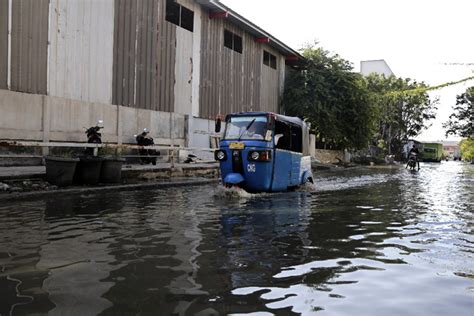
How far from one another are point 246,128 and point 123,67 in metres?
9.67

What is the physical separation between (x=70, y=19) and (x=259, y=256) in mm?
15242

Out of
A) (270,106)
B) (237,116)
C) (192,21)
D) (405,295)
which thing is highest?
(192,21)

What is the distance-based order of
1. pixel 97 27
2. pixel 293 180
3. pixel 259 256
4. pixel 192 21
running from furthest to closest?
pixel 192 21 → pixel 97 27 → pixel 293 180 → pixel 259 256

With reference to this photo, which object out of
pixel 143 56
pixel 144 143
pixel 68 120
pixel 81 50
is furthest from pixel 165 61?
pixel 68 120

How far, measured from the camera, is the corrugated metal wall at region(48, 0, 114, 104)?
1722 cm

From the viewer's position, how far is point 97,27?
62.2ft

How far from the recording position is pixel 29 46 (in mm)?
16062

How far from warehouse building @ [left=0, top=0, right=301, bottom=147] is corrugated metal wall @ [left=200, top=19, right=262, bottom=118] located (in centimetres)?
6

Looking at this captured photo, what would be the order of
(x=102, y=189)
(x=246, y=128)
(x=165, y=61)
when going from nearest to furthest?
1. (x=246, y=128)
2. (x=102, y=189)
3. (x=165, y=61)

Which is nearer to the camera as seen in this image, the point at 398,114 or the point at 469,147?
the point at 398,114

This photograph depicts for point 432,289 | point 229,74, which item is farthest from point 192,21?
point 432,289

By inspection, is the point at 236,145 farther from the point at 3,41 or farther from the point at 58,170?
the point at 3,41

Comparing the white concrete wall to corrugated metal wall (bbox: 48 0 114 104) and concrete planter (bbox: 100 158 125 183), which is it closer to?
corrugated metal wall (bbox: 48 0 114 104)

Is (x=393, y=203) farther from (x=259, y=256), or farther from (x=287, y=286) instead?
(x=287, y=286)
